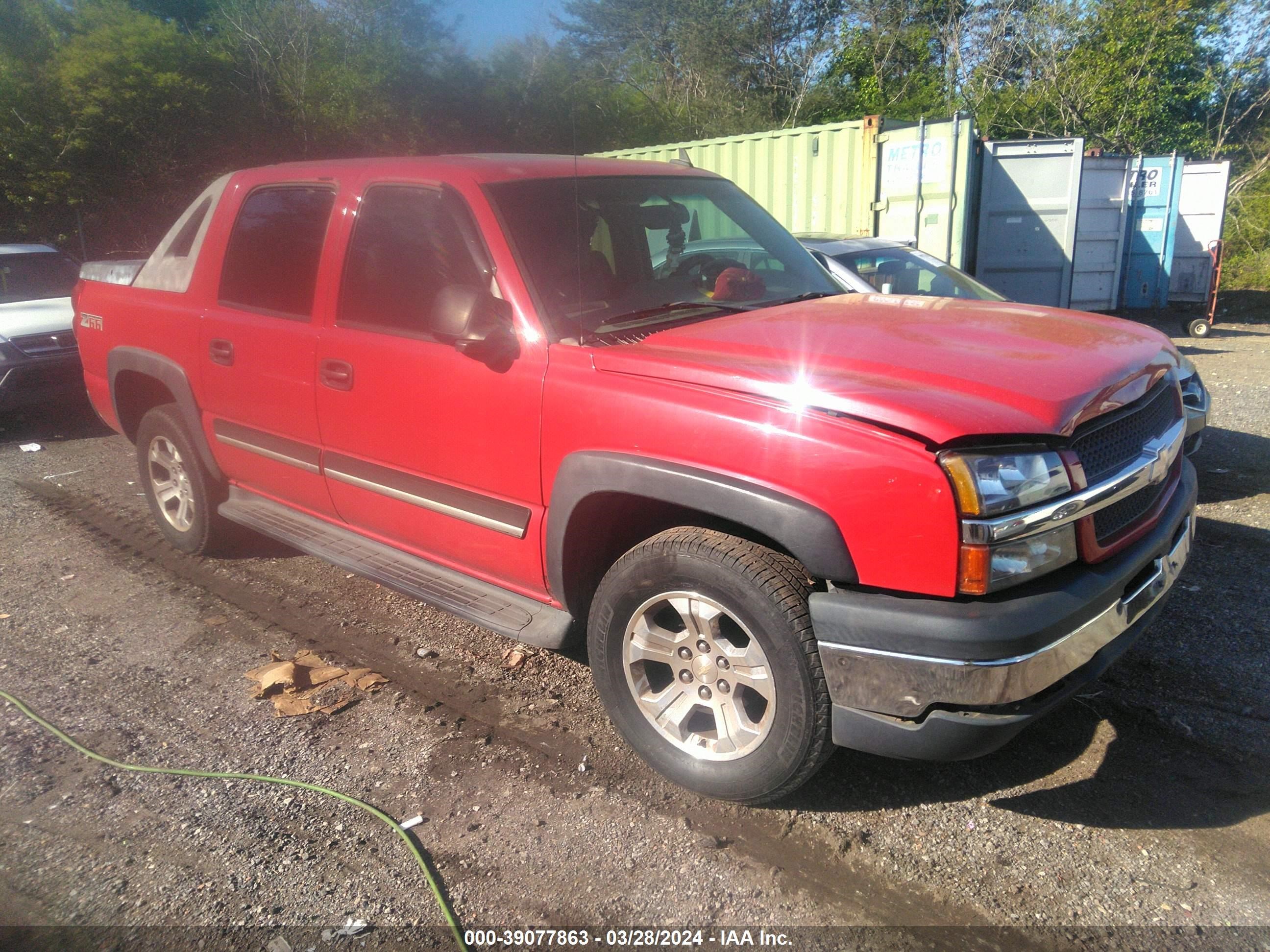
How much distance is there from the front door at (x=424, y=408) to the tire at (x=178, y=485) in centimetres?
120

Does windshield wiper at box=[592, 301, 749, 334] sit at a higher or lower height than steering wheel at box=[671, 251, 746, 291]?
lower

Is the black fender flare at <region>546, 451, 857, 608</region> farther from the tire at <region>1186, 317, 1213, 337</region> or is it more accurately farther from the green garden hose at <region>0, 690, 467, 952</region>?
the tire at <region>1186, 317, 1213, 337</region>

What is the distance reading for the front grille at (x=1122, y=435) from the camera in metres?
2.41

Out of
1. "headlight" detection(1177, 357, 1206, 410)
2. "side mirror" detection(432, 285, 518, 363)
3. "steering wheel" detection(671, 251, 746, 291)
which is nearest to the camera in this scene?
"side mirror" detection(432, 285, 518, 363)

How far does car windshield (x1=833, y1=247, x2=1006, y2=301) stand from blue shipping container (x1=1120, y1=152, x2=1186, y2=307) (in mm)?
7679


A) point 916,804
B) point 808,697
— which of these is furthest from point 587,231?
point 916,804

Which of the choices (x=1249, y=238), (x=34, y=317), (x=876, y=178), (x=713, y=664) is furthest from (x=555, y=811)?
(x=1249, y=238)

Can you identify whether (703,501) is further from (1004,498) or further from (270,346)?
(270,346)

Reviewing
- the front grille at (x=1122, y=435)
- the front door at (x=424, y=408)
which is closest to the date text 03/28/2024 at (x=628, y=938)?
the front door at (x=424, y=408)

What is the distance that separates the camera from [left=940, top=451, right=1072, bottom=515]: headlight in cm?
214

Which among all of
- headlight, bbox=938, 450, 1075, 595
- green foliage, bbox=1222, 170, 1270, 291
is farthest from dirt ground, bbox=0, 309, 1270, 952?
green foliage, bbox=1222, 170, 1270, 291

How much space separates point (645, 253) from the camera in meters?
3.43

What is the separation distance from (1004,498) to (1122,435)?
2.21 feet

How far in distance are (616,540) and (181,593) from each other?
264cm
